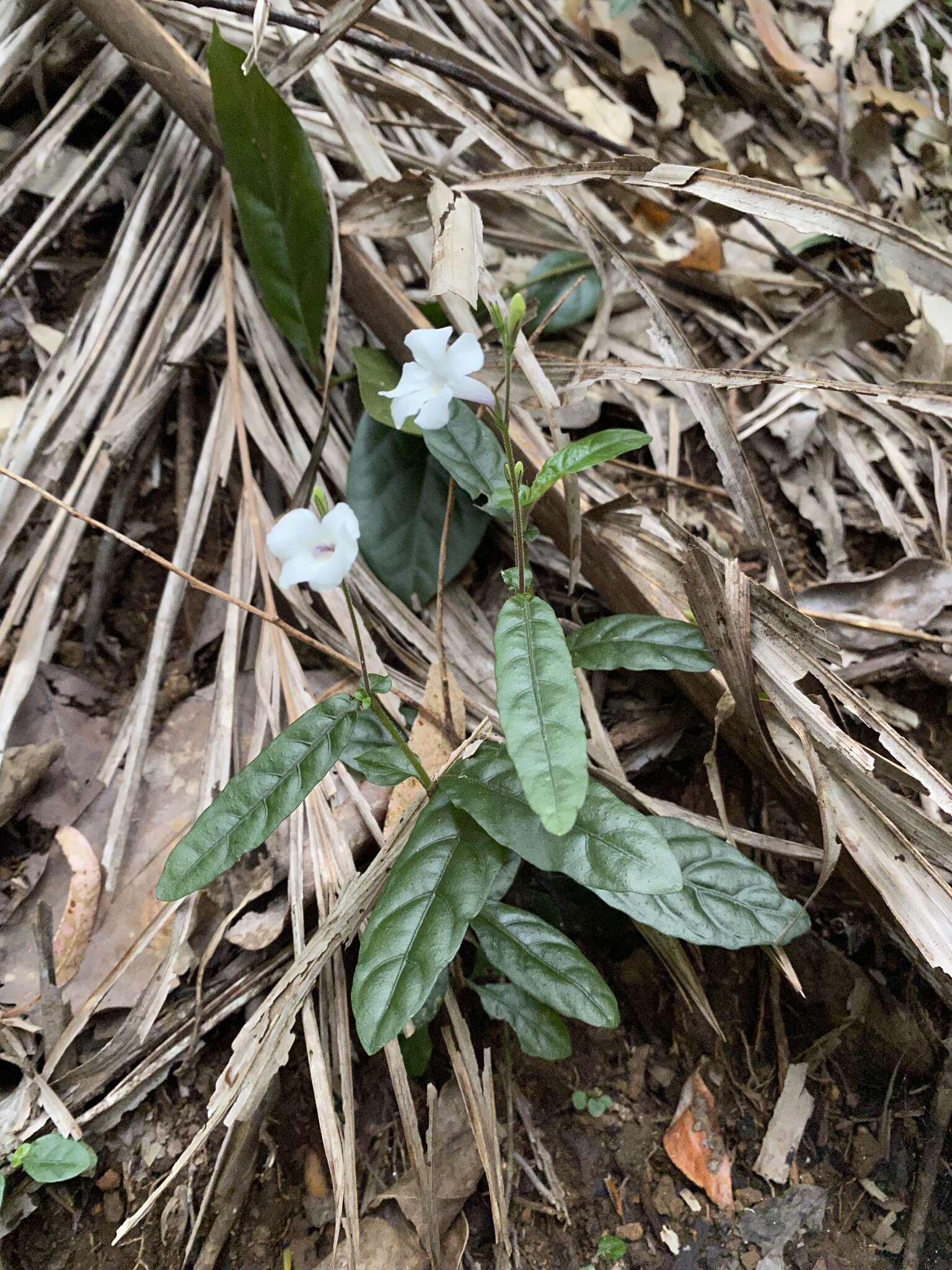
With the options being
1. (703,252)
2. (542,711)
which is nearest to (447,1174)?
(542,711)

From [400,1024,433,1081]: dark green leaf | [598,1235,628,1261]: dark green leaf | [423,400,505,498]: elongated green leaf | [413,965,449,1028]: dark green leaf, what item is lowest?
[598,1235,628,1261]: dark green leaf

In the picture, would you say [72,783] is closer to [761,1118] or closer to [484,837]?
[484,837]

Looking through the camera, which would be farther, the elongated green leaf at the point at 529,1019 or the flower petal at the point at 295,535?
the elongated green leaf at the point at 529,1019

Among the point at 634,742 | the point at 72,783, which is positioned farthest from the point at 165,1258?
the point at 634,742

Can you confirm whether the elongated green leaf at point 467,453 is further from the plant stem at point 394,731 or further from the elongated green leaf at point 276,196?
the elongated green leaf at point 276,196

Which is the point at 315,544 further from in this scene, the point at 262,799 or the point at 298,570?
the point at 262,799

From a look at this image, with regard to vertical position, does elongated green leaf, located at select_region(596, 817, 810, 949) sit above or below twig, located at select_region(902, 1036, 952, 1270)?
above

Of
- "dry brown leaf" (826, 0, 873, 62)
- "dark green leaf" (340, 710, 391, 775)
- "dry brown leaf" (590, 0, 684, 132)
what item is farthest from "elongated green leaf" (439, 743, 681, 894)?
"dry brown leaf" (826, 0, 873, 62)

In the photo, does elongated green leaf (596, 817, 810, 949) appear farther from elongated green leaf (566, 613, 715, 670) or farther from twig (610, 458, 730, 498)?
twig (610, 458, 730, 498)

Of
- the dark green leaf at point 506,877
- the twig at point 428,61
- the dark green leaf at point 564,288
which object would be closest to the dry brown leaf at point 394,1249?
the dark green leaf at point 506,877
